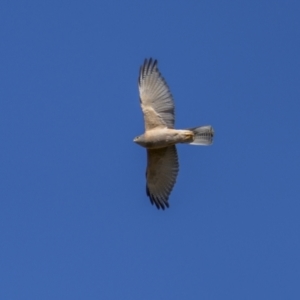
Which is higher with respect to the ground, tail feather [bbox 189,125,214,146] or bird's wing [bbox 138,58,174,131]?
bird's wing [bbox 138,58,174,131]

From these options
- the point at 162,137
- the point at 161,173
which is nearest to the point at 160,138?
the point at 162,137

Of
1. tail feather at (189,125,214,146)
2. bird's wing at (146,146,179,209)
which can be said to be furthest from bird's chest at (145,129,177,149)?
bird's wing at (146,146,179,209)

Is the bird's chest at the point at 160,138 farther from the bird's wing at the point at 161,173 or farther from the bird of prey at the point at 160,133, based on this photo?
the bird's wing at the point at 161,173

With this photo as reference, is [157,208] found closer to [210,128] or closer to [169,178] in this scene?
[169,178]

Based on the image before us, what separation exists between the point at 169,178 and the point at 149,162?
65 cm

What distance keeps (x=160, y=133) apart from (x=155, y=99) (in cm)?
85

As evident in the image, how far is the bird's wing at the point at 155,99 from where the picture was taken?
25.2m

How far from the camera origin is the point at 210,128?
25.2 metres

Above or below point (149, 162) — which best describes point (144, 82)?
above

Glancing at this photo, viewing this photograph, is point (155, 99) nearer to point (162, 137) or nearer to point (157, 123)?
point (157, 123)

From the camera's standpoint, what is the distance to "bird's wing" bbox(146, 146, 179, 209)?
25703 millimetres

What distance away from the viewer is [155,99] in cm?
2536

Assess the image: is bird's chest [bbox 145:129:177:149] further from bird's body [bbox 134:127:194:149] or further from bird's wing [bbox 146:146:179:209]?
bird's wing [bbox 146:146:179:209]

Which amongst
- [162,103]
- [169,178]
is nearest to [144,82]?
[162,103]
